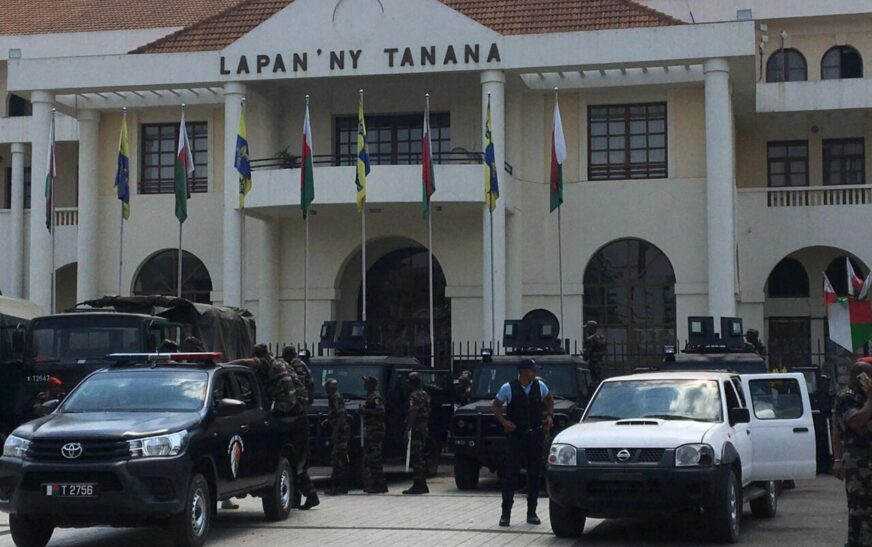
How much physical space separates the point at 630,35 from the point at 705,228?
4854mm

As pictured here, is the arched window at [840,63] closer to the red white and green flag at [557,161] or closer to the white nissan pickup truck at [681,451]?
the red white and green flag at [557,161]

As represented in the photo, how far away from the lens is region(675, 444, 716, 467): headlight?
12102mm

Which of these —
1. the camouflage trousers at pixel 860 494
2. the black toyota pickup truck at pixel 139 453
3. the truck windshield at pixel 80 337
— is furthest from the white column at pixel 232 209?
the camouflage trousers at pixel 860 494

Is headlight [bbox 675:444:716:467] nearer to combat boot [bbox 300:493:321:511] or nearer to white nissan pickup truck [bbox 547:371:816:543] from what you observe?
white nissan pickup truck [bbox 547:371:816:543]

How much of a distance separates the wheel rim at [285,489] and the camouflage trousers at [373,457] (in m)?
3.11

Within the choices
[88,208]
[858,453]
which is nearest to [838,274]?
[88,208]

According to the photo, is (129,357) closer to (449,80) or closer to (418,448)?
(418,448)

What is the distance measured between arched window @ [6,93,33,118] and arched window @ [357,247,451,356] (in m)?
12.2

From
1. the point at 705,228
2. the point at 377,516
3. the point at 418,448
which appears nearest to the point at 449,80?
the point at 705,228

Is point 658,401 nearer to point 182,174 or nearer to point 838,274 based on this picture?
point 182,174

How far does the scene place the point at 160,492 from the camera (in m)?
11.6

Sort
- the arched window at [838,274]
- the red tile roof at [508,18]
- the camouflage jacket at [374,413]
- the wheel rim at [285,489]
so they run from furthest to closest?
the arched window at [838,274]
the red tile roof at [508,18]
the camouflage jacket at [374,413]
the wheel rim at [285,489]

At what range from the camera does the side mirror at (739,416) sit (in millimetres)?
13367

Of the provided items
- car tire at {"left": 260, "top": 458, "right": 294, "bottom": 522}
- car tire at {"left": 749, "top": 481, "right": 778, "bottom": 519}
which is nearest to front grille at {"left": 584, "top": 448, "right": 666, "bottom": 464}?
car tire at {"left": 749, "top": 481, "right": 778, "bottom": 519}
